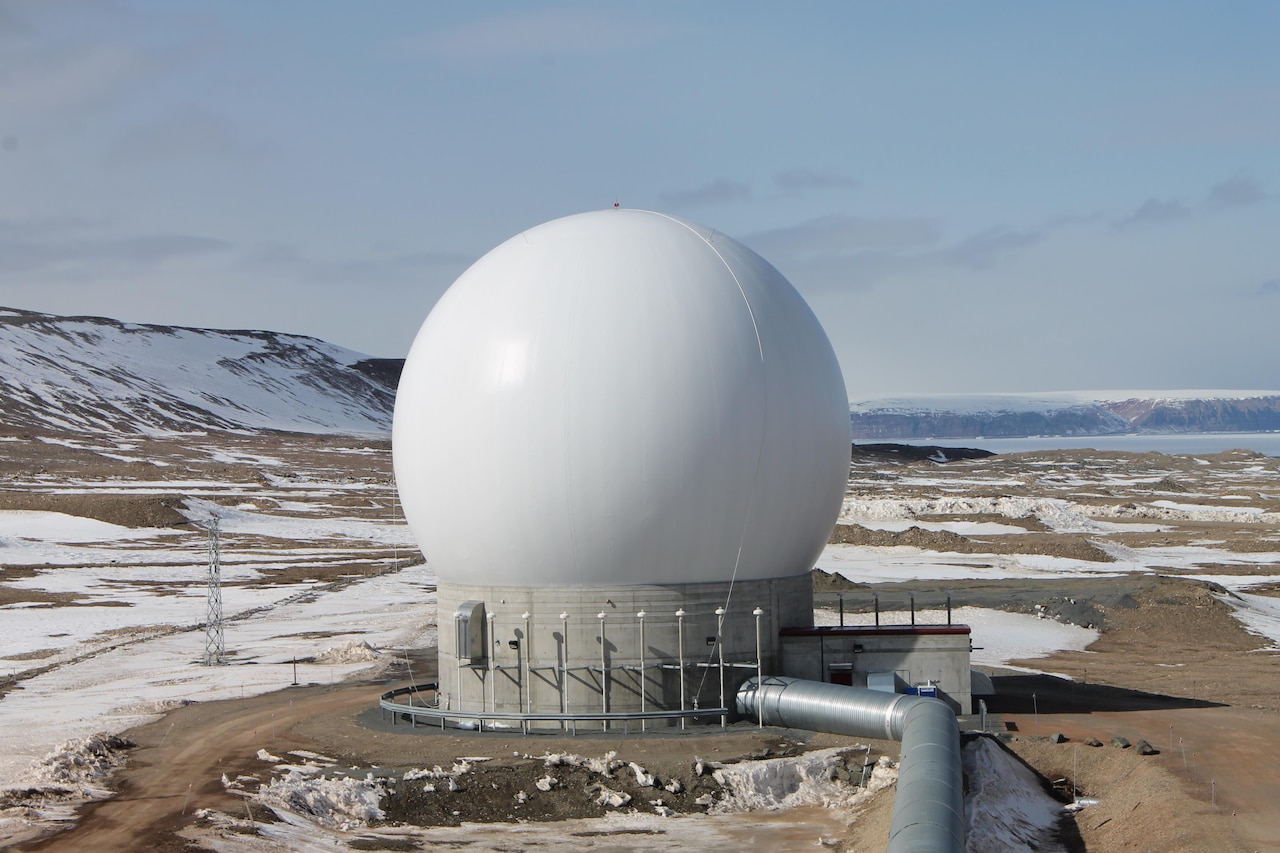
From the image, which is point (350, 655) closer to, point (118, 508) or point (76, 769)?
point (76, 769)

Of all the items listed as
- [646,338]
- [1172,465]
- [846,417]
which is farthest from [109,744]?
[1172,465]

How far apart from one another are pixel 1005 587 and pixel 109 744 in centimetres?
3458

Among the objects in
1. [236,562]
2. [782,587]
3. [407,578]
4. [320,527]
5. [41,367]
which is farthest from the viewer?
[41,367]

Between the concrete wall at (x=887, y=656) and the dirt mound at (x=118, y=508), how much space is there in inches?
2300

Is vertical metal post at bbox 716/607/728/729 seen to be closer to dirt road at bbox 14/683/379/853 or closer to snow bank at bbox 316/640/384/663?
dirt road at bbox 14/683/379/853

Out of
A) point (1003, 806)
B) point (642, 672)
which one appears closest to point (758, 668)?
point (642, 672)

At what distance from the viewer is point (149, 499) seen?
81.1 metres

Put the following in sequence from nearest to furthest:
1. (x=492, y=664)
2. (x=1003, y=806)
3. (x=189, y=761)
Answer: (x=1003, y=806), (x=189, y=761), (x=492, y=664)

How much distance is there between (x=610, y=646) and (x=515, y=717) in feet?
7.52

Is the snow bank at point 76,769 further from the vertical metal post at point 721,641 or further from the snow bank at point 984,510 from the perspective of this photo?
the snow bank at point 984,510

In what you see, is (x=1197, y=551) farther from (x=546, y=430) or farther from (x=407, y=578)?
(x=546, y=430)

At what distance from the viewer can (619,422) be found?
25016mm

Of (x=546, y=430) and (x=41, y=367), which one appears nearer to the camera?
(x=546, y=430)

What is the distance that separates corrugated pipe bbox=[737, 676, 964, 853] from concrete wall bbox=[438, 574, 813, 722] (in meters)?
0.93
